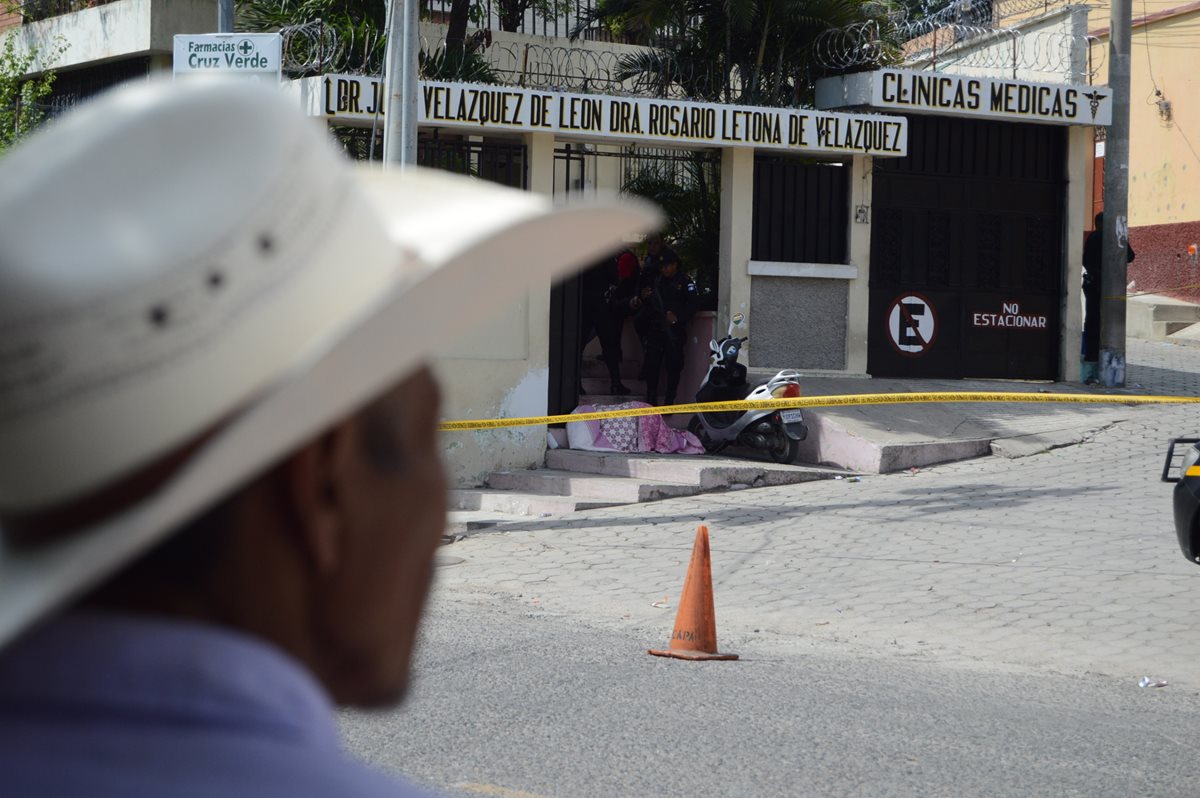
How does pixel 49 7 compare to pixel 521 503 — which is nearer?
pixel 521 503

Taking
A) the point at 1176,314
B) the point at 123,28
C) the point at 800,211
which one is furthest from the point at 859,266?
the point at 1176,314

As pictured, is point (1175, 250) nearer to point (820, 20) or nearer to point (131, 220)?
point (820, 20)

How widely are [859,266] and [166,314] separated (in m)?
15.2

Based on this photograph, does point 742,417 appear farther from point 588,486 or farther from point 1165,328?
point 1165,328

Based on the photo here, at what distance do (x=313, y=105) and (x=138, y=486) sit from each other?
504 inches

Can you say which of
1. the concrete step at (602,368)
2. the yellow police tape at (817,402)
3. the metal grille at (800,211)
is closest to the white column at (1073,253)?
the metal grille at (800,211)

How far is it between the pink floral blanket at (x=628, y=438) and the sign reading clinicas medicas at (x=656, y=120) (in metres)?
2.87

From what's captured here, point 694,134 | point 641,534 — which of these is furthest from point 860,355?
point 641,534

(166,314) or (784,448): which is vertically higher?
(166,314)

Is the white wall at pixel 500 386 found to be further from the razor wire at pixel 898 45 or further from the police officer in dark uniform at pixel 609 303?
the razor wire at pixel 898 45

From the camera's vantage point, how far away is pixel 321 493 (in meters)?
1.01

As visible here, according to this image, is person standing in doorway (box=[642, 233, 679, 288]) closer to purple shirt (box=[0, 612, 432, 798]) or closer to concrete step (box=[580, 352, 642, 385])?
concrete step (box=[580, 352, 642, 385])

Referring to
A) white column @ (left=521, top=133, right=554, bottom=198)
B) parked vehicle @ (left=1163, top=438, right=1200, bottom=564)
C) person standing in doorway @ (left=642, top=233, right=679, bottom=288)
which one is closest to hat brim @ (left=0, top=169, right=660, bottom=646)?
parked vehicle @ (left=1163, top=438, right=1200, bottom=564)

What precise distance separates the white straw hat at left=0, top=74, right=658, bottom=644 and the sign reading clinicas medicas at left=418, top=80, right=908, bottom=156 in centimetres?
1282
